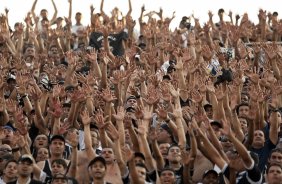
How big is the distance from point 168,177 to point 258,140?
118 cm

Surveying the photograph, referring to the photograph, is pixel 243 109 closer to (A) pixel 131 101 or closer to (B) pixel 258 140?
(B) pixel 258 140

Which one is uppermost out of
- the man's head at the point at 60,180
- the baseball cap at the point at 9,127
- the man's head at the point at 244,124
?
the baseball cap at the point at 9,127

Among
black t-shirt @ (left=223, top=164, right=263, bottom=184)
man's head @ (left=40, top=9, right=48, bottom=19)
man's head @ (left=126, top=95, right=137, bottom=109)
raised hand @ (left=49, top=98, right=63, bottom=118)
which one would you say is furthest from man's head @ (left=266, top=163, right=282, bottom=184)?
man's head @ (left=40, top=9, right=48, bottom=19)

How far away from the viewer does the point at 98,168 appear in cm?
786

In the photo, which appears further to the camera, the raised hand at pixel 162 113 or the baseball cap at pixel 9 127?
the baseball cap at pixel 9 127

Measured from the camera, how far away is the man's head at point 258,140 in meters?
8.64

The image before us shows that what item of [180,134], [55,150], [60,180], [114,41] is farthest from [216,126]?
[114,41]

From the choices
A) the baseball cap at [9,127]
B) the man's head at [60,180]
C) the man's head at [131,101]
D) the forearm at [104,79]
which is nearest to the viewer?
the man's head at [60,180]

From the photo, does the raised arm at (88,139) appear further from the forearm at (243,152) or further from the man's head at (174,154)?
the forearm at (243,152)

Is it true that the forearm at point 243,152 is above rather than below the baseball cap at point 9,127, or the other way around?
below

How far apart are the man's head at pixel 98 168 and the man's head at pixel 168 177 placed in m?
0.57

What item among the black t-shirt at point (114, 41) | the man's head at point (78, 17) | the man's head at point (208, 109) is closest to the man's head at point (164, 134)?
the man's head at point (208, 109)

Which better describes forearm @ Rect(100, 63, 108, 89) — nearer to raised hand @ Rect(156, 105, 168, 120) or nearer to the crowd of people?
the crowd of people

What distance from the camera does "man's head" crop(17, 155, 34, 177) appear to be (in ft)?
26.7
